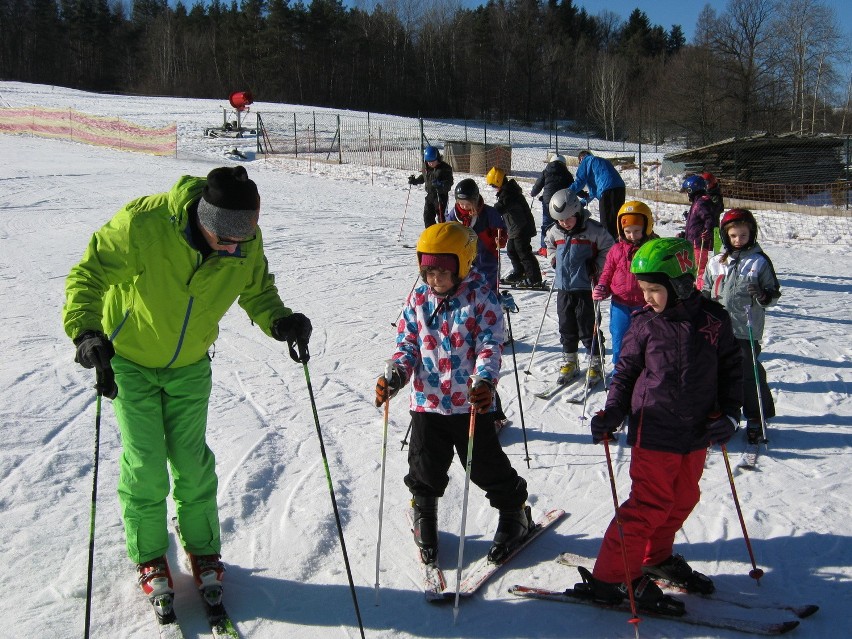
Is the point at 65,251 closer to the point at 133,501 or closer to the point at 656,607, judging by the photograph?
the point at 133,501

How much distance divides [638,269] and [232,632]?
2402 mm

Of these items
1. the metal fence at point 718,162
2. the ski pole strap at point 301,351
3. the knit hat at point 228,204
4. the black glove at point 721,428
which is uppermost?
the metal fence at point 718,162

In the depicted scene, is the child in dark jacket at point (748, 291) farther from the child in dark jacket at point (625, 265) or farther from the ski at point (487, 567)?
the ski at point (487, 567)

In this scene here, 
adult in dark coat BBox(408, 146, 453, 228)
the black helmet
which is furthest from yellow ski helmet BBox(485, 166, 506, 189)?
the black helmet

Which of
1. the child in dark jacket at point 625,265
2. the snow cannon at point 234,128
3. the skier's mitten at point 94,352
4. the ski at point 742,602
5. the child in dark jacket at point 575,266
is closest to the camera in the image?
the skier's mitten at point 94,352

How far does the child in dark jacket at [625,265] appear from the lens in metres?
5.29

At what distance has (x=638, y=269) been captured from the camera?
327 centimetres

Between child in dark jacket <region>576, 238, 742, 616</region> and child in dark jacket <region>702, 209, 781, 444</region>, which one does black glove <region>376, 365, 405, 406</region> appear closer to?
child in dark jacket <region>576, 238, 742, 616</region>

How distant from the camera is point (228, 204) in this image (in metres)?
2.93

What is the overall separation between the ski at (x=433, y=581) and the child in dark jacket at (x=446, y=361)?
0.04 meters

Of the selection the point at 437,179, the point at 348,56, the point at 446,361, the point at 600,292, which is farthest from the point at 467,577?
the point at 348,56

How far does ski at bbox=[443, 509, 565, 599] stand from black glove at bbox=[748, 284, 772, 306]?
7.06 ft

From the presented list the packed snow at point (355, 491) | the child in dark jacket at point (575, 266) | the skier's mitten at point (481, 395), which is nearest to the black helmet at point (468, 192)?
the child in dark jacket at point (575, 266)

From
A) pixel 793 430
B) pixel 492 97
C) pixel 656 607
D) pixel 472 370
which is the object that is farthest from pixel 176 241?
pixel 492 97
